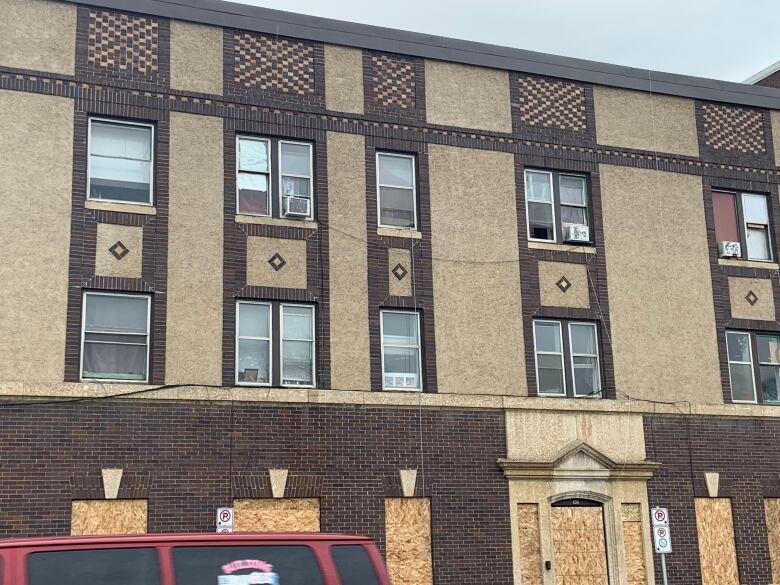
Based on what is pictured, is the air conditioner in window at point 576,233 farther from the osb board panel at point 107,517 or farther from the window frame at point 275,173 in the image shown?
the osb board panel at point 107,517

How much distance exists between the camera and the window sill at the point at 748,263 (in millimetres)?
23266

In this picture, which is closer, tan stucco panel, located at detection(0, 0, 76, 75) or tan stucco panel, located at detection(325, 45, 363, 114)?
tan stucco panel, located at detection(0, 0, 76, 75)

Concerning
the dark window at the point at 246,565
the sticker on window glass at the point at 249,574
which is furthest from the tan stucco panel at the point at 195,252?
the sticker on window glass at the point at 249,574

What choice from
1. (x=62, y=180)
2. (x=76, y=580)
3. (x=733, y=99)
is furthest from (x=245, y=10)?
(x=76, y=580)

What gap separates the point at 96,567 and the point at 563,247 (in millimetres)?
14349

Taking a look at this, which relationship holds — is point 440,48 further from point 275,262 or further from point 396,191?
point 275,262

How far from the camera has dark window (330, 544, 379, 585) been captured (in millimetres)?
10289

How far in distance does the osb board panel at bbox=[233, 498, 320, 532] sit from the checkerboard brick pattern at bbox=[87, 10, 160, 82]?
7.70 meters

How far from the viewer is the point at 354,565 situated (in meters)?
10.4

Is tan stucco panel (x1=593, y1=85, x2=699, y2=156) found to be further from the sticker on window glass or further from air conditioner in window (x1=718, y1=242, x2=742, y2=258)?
the sticker on window glass

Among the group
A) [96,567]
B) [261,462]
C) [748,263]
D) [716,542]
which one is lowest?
[716,542]

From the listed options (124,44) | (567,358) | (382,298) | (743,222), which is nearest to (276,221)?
(382,298)

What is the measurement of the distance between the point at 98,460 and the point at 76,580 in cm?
868

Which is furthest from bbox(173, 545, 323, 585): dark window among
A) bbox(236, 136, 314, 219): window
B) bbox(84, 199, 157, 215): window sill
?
bbox(236, 136, 314, 219): window
